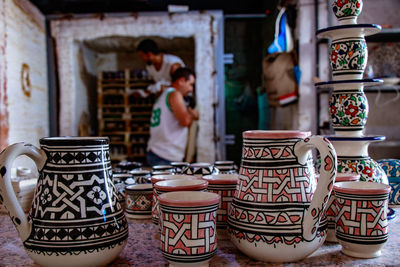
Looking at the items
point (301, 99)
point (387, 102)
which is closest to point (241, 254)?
point (301, 99)

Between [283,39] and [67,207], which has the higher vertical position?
[283,39]

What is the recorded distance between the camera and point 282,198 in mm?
726

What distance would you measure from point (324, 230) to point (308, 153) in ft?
0.58

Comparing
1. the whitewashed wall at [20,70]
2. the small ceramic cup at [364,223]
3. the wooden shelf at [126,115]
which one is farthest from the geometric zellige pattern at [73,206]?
the wooden shelf at [126,115]

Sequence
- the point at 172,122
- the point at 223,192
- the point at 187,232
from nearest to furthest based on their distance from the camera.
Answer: the point at 187,232, the point at 223,192, the point at 172,122

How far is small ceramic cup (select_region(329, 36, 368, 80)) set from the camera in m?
1.19

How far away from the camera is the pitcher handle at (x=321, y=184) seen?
2.26 ft

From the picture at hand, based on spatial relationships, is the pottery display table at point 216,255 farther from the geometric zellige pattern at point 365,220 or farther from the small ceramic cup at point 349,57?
the small ceramic cup at point 349,57

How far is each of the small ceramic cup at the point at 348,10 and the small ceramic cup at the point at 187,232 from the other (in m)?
0.90

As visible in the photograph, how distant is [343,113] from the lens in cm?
121

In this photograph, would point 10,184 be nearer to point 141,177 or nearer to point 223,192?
point 223,192

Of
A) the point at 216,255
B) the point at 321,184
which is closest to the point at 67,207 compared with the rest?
the point at 216,255

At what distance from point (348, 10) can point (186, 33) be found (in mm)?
3037

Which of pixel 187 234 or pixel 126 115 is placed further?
pixel 126 115
